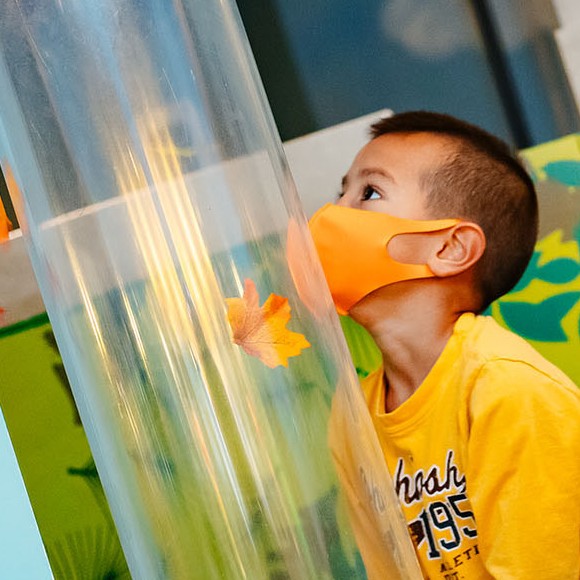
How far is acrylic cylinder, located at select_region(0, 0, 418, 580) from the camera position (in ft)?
2.29

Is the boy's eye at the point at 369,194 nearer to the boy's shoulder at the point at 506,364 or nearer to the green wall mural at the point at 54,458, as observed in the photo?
the boy's shoulder at the point at 506,364

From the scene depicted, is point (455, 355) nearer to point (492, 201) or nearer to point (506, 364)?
point (506, 364)

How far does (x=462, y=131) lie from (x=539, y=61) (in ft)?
0.38

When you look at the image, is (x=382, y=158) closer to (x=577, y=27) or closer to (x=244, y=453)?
(x=577, y=27)

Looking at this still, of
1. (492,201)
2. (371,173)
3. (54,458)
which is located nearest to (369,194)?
(371,173)

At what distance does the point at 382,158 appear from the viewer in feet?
3.08

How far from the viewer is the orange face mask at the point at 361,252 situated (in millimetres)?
901

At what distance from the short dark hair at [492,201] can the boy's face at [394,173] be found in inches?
0.4

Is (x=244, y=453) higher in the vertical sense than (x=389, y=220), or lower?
lower

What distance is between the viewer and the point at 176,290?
707 millimetres

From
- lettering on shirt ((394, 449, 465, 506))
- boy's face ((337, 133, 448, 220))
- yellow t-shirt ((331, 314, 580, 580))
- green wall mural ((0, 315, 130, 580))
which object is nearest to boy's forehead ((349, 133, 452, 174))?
boy's face ((337, 133, 448, 220))

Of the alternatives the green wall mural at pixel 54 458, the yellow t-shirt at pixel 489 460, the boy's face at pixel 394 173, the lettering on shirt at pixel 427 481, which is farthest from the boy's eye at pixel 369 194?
the green wall mural at pixel 54 458

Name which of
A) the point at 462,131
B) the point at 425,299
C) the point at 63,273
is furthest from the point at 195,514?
the point at 462,131

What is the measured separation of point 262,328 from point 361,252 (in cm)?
24
